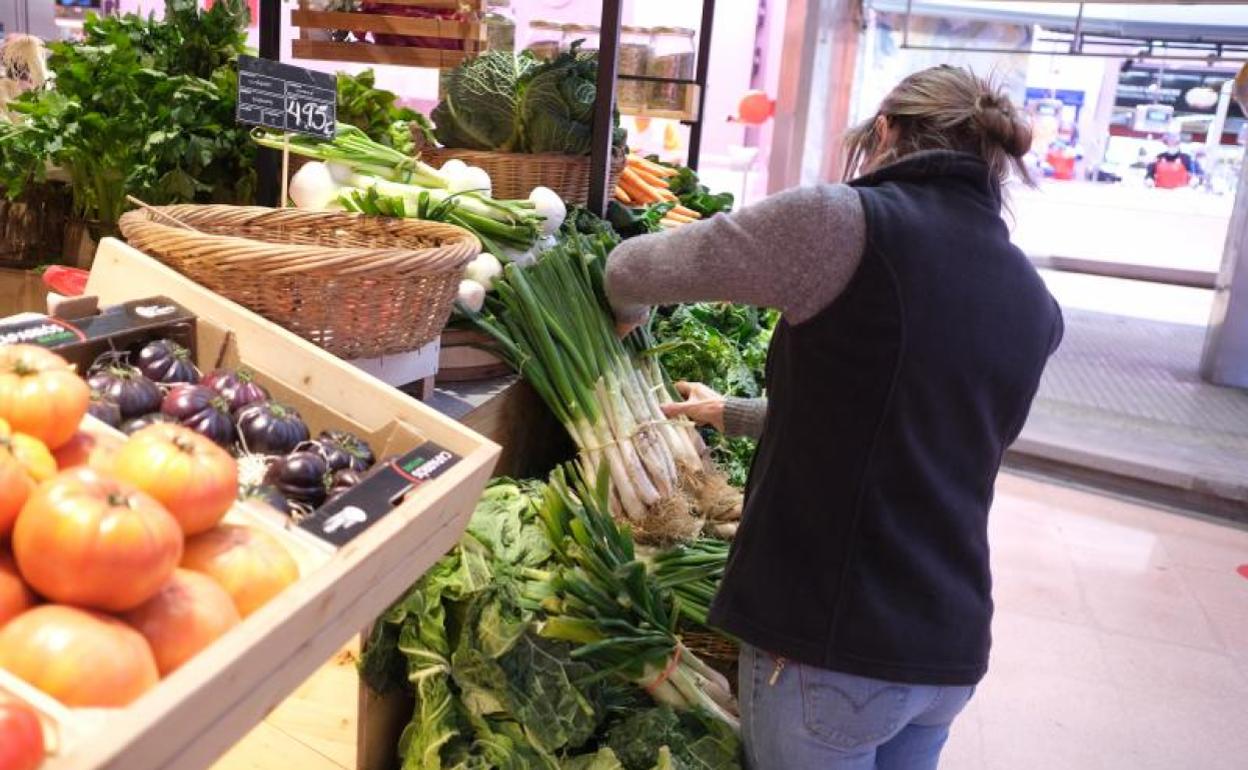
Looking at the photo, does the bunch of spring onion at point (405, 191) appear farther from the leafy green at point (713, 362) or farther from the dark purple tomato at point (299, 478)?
the dark purple tomato at point (299, 478)

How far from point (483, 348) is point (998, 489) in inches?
156

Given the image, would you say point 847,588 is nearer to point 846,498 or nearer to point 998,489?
point 846,498

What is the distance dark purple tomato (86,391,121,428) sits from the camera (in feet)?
4.01

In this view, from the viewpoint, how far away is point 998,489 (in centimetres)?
555

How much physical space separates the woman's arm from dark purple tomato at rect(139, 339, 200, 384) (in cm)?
76

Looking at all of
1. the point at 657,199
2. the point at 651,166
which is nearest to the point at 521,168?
the point at 657,199

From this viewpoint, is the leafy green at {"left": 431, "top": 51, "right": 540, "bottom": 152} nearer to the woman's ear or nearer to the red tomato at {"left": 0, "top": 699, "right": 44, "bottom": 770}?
the woman's ear

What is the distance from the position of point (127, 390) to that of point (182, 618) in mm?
479

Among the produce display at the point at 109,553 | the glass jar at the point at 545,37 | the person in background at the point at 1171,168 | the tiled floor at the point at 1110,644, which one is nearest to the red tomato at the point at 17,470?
the produce display at the point at 109,553

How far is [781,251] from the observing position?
1.54 m

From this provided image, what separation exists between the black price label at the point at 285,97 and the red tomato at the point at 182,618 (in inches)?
48.6

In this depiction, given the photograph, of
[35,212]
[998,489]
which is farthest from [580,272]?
[998,489]

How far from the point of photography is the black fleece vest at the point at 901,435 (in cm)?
152

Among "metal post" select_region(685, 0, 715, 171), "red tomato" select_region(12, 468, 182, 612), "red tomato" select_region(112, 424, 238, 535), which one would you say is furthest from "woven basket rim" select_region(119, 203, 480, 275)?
"metal post" select_region(685, 0, 715, 171)
